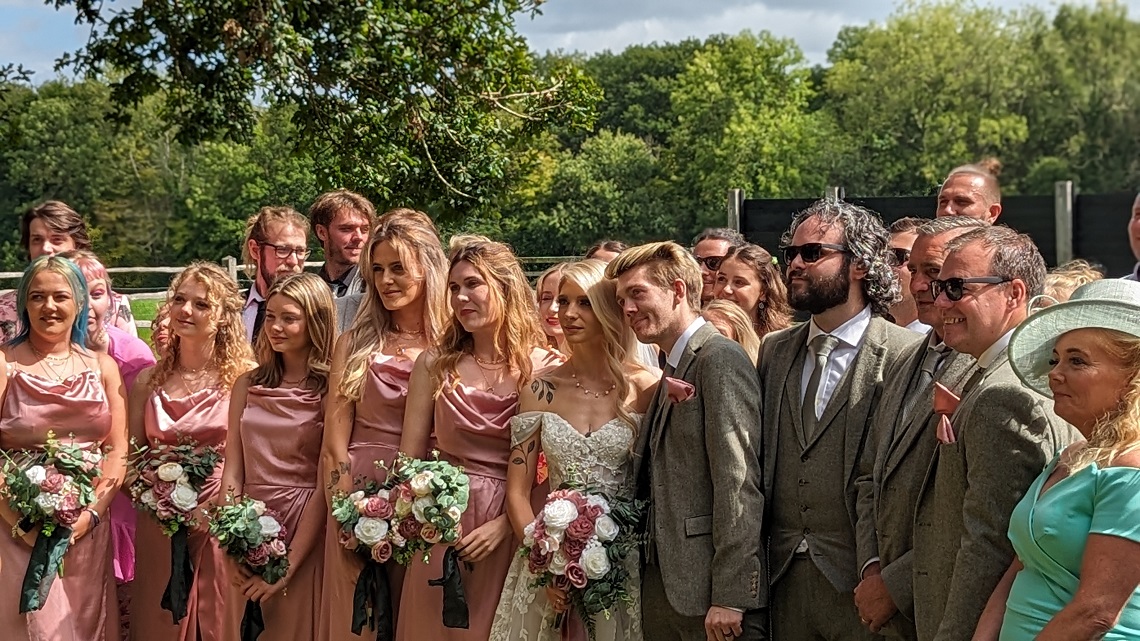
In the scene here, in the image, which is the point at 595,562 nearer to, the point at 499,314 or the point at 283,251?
the point at 499,314

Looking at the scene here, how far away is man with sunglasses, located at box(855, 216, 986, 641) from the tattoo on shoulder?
143 cm

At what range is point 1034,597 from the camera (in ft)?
10.7

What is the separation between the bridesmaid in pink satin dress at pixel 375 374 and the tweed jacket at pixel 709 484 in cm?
153

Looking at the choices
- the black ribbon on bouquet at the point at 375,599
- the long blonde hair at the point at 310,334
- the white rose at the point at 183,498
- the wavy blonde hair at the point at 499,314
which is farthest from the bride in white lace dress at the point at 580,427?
the white rose at the point at 183,498

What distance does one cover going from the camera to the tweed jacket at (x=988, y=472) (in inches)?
137

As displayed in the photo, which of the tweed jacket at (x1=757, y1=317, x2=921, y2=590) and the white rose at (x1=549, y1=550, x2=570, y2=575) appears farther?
the white rose at (x1=549, y1=550, x2=570, y2=575)

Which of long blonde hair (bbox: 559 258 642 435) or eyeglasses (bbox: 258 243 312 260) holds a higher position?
eyeglasses (bbox: 258 243 312 260)

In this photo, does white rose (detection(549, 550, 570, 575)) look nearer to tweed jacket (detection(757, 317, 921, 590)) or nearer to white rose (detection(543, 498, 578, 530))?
white rose (detection(543, 498, 578, 530))

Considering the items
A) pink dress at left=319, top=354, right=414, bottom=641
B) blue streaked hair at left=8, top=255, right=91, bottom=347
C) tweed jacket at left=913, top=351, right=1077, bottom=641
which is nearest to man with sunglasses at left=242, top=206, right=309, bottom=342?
blue streaked hair at left=8, top=255, right=91, bottom=347

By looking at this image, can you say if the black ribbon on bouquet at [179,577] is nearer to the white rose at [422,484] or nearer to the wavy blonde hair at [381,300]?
the wavy blonde hair at [381,300]

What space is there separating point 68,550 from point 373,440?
1.86 m

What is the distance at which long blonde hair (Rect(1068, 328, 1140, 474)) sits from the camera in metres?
3.09

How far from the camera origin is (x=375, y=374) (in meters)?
5.77

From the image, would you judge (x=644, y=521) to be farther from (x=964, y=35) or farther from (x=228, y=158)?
(x=228, y=158)
